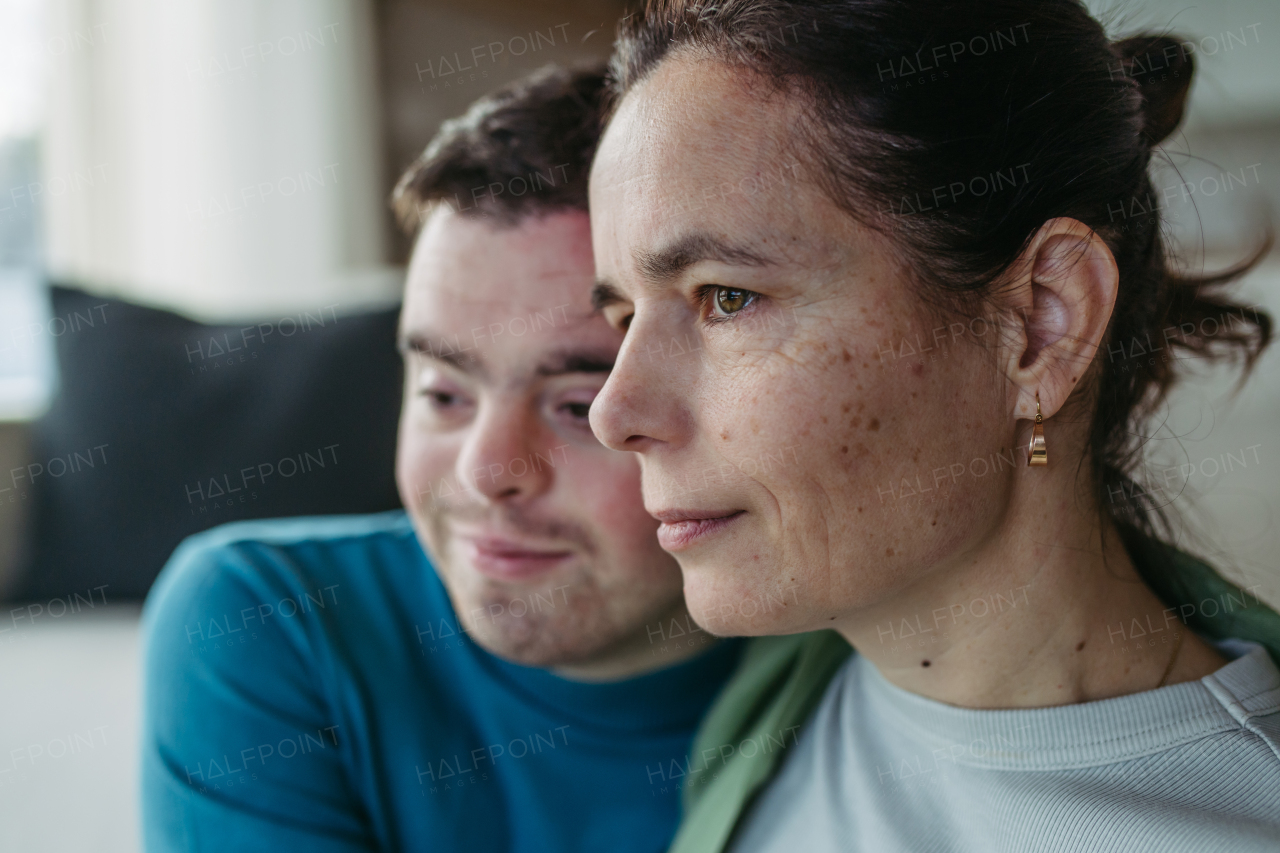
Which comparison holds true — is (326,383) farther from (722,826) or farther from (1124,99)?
(1124,99)

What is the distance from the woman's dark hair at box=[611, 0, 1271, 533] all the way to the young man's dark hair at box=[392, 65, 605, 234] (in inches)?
11.1

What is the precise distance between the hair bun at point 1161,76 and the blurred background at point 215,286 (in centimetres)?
5

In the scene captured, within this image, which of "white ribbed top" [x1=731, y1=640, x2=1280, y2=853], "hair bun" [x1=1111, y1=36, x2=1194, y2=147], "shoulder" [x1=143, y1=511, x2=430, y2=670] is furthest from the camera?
"shoulder" [x1=143, y1=511, x2=430, y2=670]

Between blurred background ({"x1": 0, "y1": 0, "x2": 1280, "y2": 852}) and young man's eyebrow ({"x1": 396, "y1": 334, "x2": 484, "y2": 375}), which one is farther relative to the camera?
blurred background ({"x1": 0, "y1": 0, "x2": 1280, "y2": 852})

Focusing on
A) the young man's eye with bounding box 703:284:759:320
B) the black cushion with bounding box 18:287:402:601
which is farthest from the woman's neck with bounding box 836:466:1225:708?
the black cushion with bounding box 18:287:402:601

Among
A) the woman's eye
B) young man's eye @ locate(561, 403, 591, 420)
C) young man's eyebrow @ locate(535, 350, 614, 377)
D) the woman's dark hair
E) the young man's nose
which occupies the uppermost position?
the woman's dark hair

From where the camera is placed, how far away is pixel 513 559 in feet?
3.51

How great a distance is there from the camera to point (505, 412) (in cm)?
103

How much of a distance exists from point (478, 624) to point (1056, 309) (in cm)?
68

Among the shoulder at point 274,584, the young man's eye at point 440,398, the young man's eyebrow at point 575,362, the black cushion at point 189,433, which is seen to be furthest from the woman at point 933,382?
the black cushion at point 189,433

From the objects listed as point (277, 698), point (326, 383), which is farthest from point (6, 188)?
point (277, 698)

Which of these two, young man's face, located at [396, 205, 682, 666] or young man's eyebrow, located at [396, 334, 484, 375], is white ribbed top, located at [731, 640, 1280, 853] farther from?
young man's eyebrow, located at [396, 334, 484, 375]

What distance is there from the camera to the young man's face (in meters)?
1.02

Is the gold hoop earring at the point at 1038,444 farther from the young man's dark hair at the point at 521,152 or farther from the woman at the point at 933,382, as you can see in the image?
the young man's dark hair at the point at 521,152
